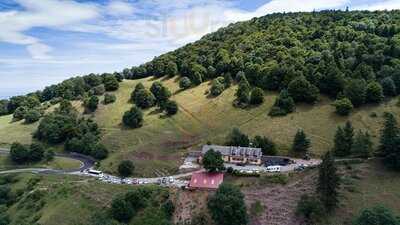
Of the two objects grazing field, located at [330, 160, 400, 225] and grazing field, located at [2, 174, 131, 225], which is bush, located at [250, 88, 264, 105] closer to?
grazing field, located at [330, 160, 400, 225]

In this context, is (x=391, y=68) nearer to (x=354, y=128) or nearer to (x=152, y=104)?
(x=354, y=128)

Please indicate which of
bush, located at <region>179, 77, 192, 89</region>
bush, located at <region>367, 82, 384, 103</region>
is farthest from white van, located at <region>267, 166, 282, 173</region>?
bush, located at <region>179, 77, 192, 89</region>

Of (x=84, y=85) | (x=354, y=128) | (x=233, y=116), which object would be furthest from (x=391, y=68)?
(x=84, y=85)

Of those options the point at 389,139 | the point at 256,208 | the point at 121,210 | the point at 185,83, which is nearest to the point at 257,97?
the point at 185,83

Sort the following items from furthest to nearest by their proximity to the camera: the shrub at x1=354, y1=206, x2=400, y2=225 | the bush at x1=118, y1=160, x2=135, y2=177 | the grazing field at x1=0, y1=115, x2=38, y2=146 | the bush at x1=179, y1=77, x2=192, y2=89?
the bush at x1=179, y1=77, x2=192, y2=89 → the grazing field at x1=0, y1=115, x2=38, y2=146 → the bush at x1=118, y1=160, x2=135, y2=177 → the shrub at x1=354, y1=206, x2=400, y2=225

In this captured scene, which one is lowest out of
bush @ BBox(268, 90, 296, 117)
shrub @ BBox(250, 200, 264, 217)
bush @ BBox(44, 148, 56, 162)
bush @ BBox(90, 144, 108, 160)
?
shrub @ BBox(250, 200, 264, 217)

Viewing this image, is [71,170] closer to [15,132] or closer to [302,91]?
[15,132]

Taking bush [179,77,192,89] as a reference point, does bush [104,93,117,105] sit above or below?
below
